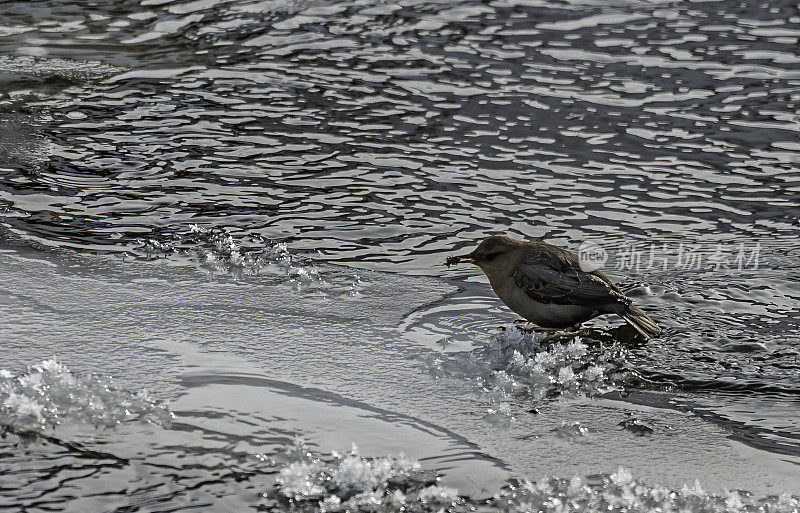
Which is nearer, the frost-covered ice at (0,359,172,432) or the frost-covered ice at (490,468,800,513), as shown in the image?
the frost-covered ice at (490,468,800,513)

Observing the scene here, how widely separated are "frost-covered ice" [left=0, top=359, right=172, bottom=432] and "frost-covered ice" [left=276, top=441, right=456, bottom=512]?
0.71 metres

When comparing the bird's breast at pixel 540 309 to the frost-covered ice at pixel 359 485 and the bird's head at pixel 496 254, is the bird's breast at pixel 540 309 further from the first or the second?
the frost-covered ice at pixel 359 485

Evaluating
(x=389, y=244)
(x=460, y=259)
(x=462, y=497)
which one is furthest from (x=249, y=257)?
(x=462, y=497)

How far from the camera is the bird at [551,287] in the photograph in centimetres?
555

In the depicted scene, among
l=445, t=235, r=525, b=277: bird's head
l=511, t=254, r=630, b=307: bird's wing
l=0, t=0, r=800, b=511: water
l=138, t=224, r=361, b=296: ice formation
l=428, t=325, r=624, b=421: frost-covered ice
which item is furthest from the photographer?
l=138, t=224, r=361, b=296: ice formation

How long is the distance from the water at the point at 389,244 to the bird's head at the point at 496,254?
298mm

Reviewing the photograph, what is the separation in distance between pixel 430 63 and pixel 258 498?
21.3ft

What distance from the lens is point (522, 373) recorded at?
5.18m

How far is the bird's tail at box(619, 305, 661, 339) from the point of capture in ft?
18.0

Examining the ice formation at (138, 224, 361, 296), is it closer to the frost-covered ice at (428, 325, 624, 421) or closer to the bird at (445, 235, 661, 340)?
the bird at (445, 235, 661, 340)

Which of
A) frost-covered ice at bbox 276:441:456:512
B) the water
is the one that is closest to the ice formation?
the water

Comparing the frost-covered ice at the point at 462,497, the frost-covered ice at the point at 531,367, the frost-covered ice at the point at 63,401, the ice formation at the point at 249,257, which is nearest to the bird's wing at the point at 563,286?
the frost-covered ice at the point at 531,367

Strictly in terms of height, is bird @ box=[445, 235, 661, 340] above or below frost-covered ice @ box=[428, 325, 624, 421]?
above

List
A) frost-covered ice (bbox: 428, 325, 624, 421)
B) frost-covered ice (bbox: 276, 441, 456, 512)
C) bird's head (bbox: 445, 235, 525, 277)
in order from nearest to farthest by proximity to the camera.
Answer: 1. frost-covered ice (bbox: 276, 441, 456, 512)
2. frost-covered ice (bbox: 428, 325, 624, 421)
3. bird's head (bbox: 445, 235, 525, 277)
